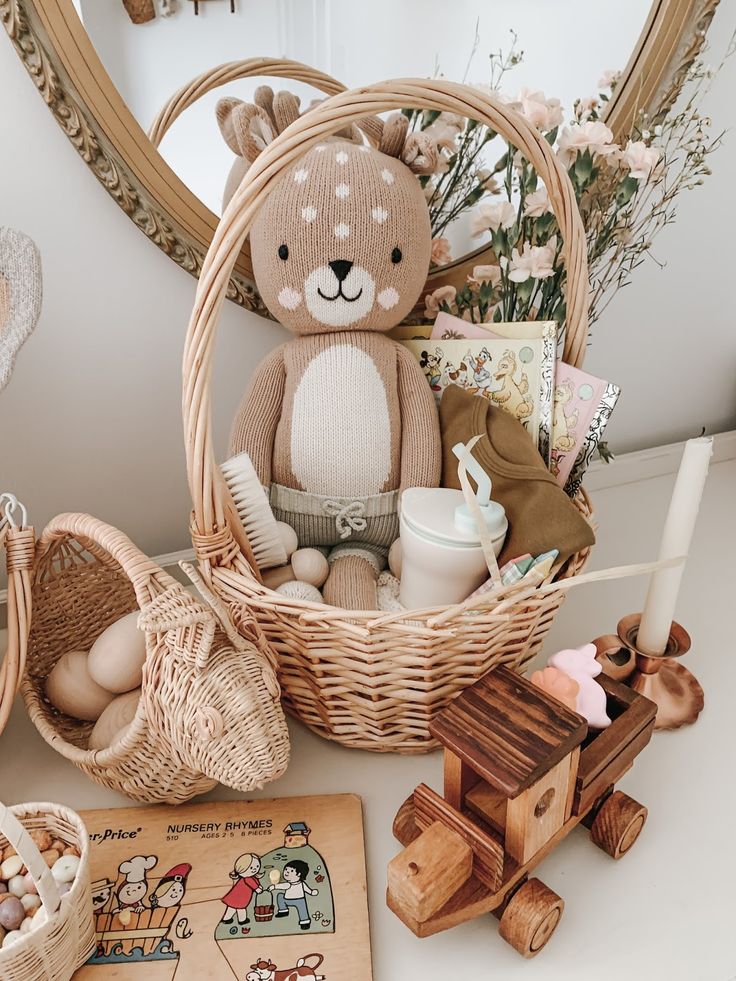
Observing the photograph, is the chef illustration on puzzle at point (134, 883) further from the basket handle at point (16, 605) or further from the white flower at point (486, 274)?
the white flower at point (486, 274)

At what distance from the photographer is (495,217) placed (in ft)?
2.56

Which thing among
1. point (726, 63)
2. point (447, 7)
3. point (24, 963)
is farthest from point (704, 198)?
point (24, 963)

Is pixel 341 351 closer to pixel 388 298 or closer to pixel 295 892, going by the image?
pixel 388 298

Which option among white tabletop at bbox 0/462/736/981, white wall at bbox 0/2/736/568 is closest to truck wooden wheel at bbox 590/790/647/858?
white tabletop at bbox 0/462/736/981

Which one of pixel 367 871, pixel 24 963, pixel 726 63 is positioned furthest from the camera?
pixel 726 63

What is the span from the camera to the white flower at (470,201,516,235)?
78 centimetres

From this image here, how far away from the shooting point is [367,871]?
0.56m

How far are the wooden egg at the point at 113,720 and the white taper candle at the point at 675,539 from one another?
43 cm

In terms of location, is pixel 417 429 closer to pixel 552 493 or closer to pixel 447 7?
pixel 552 493

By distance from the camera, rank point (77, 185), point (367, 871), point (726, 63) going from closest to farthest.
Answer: point (367, 871), point (77, 185), point (726, 63)

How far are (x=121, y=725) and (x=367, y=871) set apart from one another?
0.22m

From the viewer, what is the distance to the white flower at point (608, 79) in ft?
3.00

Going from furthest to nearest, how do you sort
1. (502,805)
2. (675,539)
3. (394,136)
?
(394,136), (675,539), (502,805)

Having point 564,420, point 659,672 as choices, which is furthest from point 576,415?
point 659,672
